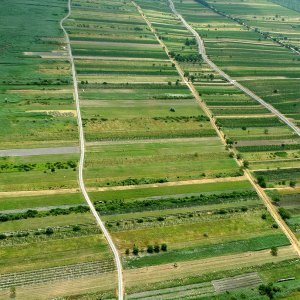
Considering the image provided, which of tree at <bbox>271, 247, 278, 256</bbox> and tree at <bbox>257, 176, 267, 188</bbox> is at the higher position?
tree at <bbox>257, 176, 267, 188</bbox>

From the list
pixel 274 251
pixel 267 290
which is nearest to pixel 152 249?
pixel 267 290

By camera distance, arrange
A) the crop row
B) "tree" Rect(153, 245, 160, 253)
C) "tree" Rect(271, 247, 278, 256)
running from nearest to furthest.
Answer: the crop row < "tree" Rect(153, 245, 160, 253) < "tree" Rect(271, 247, 278, 256)

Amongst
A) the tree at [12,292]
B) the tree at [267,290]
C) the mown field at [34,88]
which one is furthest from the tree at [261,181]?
the tree at [12,292]

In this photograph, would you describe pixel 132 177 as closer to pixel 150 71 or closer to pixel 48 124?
pixel 48 124

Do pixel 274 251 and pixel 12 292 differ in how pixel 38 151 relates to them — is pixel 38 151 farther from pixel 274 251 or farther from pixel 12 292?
pixel 274 251

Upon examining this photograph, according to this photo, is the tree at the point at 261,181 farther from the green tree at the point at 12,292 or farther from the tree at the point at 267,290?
the green tree at the point at 12,292

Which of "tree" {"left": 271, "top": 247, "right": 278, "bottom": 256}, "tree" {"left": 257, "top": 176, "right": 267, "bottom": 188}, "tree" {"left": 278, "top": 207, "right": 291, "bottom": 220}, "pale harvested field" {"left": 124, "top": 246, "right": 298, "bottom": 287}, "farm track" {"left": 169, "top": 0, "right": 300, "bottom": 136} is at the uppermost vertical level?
"farm track" {"left": 169, "top": 0, "right": 300, "bottom": 136}

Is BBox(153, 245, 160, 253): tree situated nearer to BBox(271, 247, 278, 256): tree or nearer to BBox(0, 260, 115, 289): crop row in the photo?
BBox(0, 260, 115, 289): crop row

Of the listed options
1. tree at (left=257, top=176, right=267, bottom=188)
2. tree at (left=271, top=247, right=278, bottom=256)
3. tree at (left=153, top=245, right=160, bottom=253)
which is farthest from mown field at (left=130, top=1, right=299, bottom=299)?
tree at (left=271, top=247, right=278, bottom=256)
